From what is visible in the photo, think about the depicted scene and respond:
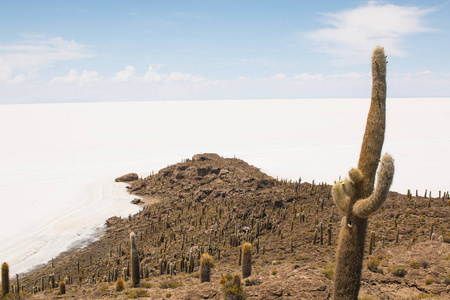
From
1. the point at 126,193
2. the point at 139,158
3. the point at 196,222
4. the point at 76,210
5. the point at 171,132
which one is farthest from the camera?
the point at 171,132

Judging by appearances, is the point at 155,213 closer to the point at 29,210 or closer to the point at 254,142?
the point at 29,210

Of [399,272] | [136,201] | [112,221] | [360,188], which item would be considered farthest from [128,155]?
[360,188]

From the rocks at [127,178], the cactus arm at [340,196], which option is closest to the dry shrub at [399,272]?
the cactus arm at [340,196]

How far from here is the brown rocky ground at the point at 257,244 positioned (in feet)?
44.1

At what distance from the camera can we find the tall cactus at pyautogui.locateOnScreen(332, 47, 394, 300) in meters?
9.20

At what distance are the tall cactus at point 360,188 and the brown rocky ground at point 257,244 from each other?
9.34 ft

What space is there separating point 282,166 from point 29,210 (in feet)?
114

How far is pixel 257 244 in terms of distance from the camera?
2170 cm

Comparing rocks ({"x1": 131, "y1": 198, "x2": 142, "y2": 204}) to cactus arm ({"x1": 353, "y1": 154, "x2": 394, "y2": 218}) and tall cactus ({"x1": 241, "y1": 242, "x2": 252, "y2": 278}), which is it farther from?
cactus arm ({"x1": 353, "y1": 154, "x2": 394, "y2": 218})

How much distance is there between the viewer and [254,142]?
85625 millimetres

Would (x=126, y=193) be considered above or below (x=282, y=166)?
below

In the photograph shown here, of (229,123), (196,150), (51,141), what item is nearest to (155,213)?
(196,150)

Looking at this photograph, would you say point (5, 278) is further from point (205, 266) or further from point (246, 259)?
point (246, 259)

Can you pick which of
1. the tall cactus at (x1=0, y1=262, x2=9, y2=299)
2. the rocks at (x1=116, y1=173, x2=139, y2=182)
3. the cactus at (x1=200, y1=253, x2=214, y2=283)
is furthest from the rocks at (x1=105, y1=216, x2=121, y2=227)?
the cactus at (x1=200, y1=253, x2=214, y2=283)
